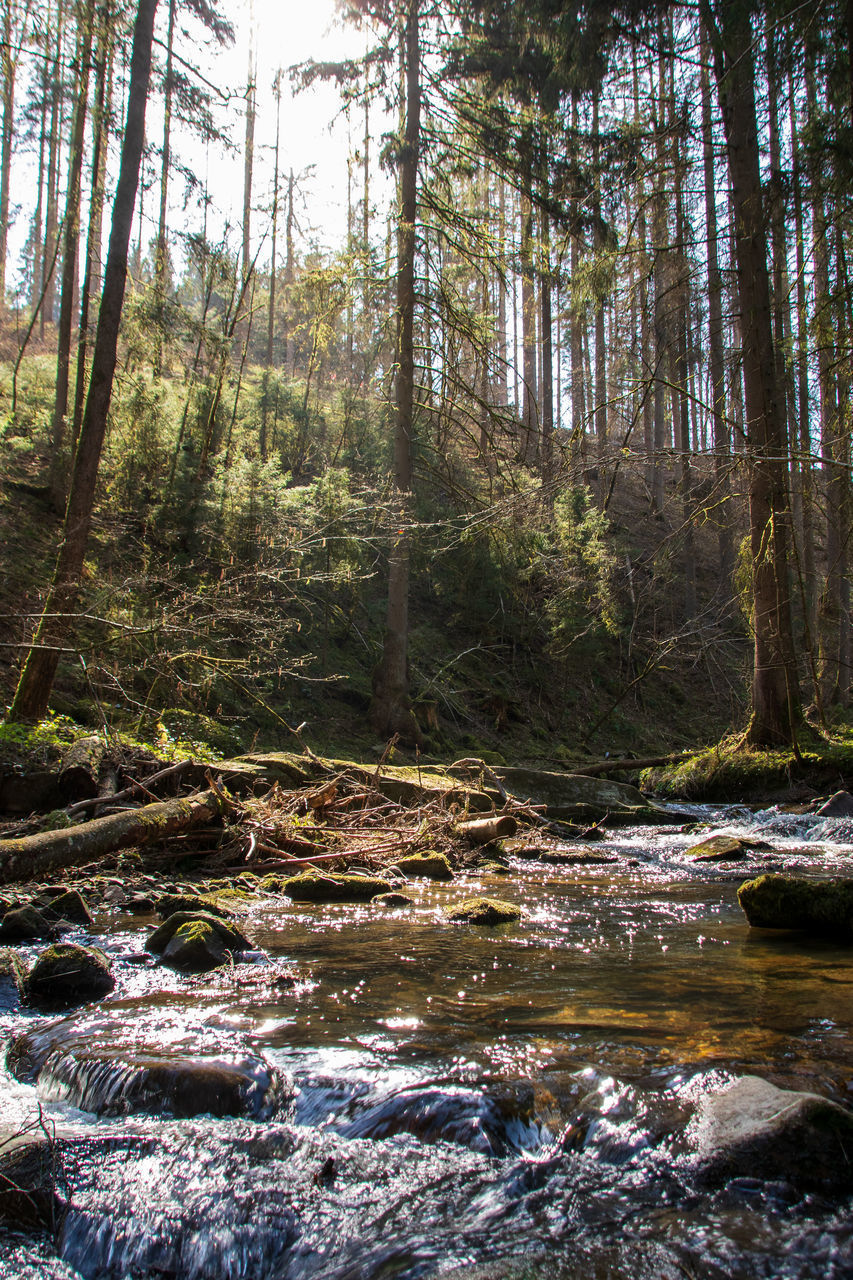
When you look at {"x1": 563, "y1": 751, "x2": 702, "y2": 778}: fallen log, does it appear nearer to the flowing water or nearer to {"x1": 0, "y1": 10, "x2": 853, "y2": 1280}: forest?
{"x1": 0, "y1": 10, "x2": 853, "y2": 1280}: forest

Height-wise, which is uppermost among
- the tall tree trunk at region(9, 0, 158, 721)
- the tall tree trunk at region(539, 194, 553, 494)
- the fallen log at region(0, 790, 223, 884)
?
the tall tree trunk at region(539, 194, 553, 494)

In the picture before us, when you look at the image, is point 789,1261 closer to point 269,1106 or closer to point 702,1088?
point 702,1088

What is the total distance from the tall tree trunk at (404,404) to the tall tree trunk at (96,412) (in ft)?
18.7

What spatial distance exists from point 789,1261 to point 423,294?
15466mm

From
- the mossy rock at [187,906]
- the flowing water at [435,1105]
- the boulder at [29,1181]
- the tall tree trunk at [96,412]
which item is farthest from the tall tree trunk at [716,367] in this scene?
the tall tree trunk at [96,412]

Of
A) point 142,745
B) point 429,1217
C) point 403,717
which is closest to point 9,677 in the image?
point 142,745

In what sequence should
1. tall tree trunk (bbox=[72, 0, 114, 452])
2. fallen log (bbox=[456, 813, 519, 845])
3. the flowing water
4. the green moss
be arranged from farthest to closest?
the green moss, tall tree trunk (bbox=[72, 0, 114, 452]), fallen log (bbox=[456, 813, 519, 845]), the flowing water

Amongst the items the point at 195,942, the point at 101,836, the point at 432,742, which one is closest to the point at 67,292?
the point at 432,742

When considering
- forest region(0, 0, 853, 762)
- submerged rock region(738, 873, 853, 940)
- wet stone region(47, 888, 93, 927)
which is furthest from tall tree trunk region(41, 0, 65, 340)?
submerged rock region(738, 873, 853, 940)

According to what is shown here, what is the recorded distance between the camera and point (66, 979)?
3736 mm

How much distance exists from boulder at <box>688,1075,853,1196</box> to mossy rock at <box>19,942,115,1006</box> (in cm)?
282

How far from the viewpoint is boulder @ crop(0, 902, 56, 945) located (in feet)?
14.7

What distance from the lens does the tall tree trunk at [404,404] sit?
14523 mm

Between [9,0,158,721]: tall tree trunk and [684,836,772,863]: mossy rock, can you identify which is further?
[9,0,158,721]: tall tree trunk
